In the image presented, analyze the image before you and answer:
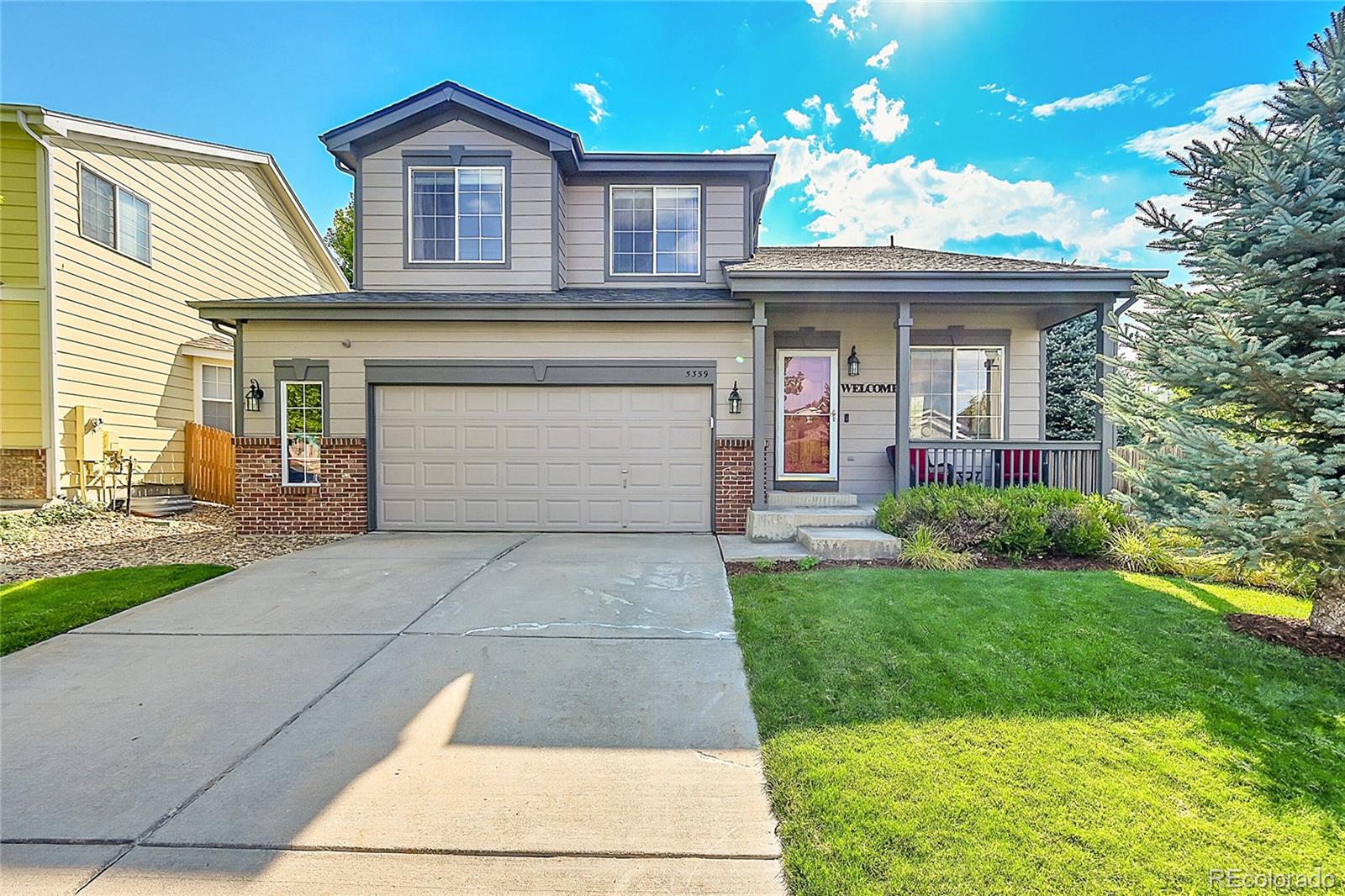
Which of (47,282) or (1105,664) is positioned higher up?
(47,282)

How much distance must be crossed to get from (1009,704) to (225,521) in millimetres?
11751

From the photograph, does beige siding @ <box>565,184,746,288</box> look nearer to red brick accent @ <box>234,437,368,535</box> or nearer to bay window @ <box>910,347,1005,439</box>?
bay window @ <box>910,347,1005,439</box>

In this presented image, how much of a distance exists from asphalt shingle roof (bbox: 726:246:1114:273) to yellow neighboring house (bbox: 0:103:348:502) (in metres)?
8.83

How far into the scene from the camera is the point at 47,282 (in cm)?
916

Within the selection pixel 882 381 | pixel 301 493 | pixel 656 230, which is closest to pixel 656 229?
pixel 656 230

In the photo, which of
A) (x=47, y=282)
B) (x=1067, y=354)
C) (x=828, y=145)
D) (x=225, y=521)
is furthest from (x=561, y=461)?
(x=828, y=145)

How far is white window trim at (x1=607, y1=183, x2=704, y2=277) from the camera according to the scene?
9977 mm

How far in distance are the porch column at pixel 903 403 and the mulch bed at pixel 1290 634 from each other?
3859 millimetres

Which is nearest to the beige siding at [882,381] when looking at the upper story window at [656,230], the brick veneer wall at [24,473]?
the upper story window at [656,230]

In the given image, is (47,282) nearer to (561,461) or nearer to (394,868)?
(561,461)

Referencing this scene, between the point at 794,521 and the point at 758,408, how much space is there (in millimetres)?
1699

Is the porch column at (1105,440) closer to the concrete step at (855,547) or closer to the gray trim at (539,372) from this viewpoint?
the concrete step at (855,547)

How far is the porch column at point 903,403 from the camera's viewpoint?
8.06 m

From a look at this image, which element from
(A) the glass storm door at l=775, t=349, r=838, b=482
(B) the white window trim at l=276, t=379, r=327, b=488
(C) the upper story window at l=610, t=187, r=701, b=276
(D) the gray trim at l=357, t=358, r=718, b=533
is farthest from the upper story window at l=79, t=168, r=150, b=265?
(A) the glass storm door at l=775, t=349, r=838, b=482
